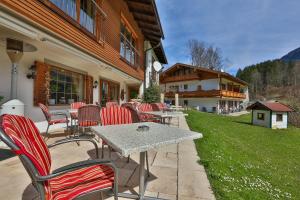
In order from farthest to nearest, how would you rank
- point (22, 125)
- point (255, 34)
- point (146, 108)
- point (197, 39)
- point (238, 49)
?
point (238, 49) → point (197, 39) → point (255, 34) → point (146, 108) → point (22, 125)

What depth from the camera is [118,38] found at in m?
7.87

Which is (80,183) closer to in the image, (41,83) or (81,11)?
(41,83)

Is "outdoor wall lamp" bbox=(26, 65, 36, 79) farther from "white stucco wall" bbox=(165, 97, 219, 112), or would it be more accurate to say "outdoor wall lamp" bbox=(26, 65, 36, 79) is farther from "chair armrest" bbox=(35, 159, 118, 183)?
"white stucco wall" bbox=(165, 97, 219, 112)

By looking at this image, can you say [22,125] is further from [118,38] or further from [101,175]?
[118,38]

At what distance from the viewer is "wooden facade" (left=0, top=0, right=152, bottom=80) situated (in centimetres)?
334

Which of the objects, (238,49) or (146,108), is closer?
(146,108)

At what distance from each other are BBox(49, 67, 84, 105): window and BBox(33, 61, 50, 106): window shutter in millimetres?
411

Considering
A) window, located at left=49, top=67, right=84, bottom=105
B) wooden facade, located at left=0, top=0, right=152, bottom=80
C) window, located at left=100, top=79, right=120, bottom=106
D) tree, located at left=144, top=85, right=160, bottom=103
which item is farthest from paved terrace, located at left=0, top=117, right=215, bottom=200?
tree, located at left=144, top=85, right=160, bottom=103

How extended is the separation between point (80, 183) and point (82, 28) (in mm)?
4906

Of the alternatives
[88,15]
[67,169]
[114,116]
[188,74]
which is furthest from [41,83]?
[188,74]

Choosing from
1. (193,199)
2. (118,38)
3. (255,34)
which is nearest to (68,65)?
(118,38)

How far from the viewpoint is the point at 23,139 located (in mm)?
1095

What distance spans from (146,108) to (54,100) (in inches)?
115

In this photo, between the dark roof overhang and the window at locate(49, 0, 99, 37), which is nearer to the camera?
the window at locate(49, 0, 99, 37)
